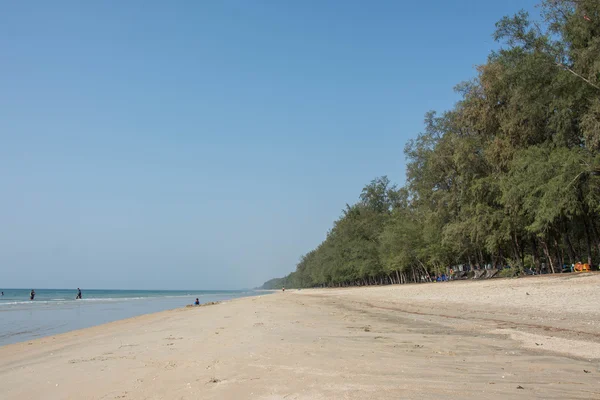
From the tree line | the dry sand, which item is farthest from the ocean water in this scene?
the tree line

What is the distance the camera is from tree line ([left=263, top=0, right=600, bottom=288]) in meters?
22.2

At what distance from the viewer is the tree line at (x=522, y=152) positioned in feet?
72.9

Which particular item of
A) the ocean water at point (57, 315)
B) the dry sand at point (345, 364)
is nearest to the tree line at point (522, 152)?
the dry sand at point (345, 364)

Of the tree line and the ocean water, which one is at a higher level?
the tree line

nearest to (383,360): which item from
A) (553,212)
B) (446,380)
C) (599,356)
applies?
(446,380)

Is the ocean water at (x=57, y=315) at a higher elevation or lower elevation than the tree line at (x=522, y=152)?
lower

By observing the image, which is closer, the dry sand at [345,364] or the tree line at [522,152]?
the dry sand at [345,364]

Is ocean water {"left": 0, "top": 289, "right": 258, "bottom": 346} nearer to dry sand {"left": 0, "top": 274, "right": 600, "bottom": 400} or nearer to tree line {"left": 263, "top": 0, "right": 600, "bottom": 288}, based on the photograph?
dry sand {"left": 0, "top": 274, "right": 600, "bottom": 400}

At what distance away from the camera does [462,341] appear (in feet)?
A: 28.4

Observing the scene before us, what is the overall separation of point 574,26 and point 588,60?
2564 mm

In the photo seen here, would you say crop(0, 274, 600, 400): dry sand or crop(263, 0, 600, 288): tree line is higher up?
crop(263, 0, 600, 288): tree line

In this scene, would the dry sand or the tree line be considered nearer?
the dry sand

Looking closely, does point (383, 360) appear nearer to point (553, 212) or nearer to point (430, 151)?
point (553, 212)

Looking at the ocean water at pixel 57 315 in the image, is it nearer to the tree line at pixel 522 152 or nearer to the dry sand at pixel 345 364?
the dry sand at pixel 345 364
